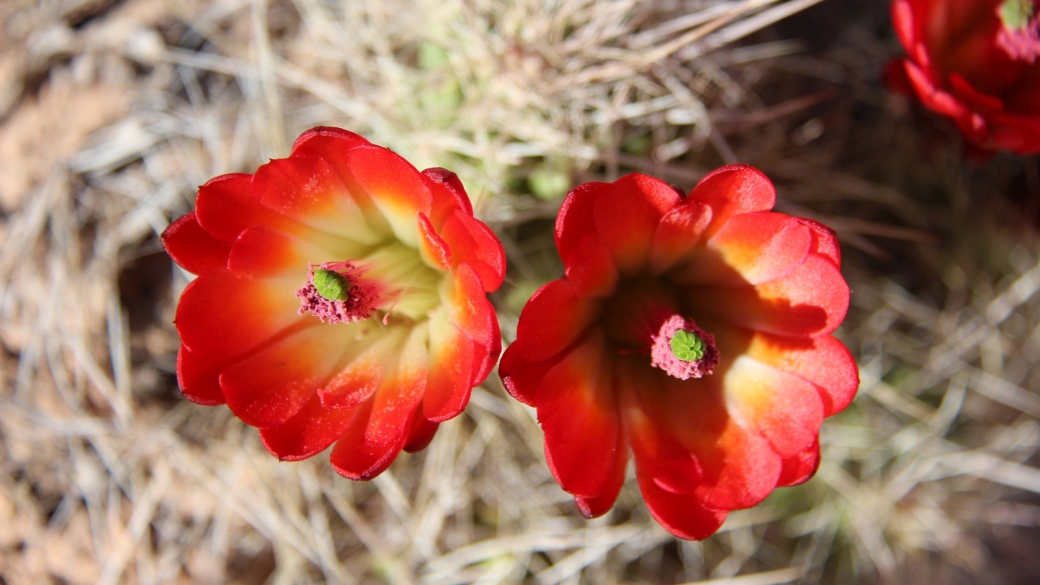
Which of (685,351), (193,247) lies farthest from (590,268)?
(193,247)

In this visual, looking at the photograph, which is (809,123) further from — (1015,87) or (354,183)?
(354,183)

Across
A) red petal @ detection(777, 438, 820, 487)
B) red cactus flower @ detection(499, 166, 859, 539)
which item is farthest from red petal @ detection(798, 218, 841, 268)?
red petal @ detection(777, 438, 820, 487)

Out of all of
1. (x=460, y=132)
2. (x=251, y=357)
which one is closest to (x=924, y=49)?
(x=460, y=132)

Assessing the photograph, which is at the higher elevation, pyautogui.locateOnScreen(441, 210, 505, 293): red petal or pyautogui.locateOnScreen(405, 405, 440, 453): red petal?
pyautogui.locateOnScreen(441, 210, 505, 293): red petal

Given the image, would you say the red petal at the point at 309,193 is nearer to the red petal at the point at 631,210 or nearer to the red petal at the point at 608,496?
the red petal at the point at 631,210

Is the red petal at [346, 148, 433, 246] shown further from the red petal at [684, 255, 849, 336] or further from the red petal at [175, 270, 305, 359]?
the red petal at [684, 255, 849, 336]

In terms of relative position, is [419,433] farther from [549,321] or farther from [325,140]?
[325,140]
